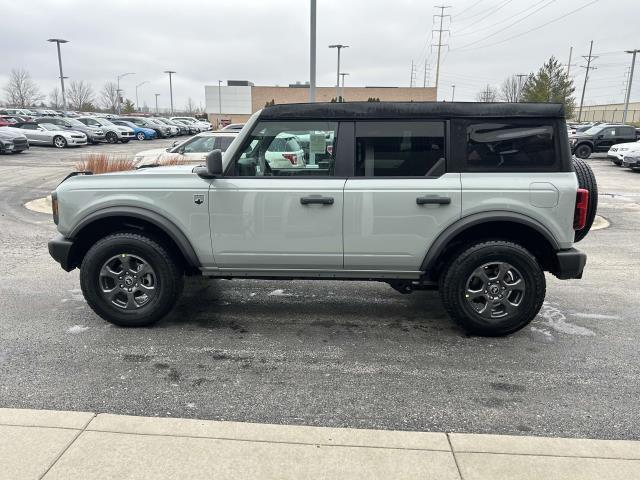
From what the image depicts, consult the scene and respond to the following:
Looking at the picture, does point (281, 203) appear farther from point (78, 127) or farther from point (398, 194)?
point (78, 127)

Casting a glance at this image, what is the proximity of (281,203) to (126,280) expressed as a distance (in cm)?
151

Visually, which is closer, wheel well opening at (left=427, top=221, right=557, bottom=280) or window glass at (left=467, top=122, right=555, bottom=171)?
window glass at (left=467, top=122, right=555, bottom=171)

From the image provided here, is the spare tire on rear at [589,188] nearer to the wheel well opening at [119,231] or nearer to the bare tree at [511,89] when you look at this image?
the wheel well opening at [119,231]

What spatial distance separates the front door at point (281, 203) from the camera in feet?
13.3

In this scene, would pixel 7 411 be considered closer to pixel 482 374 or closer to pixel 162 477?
pixel 162 477

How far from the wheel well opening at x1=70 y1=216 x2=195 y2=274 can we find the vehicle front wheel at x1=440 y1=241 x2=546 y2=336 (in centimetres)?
226

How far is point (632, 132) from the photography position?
26172 mm

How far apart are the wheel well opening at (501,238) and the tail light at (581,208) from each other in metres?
0.28

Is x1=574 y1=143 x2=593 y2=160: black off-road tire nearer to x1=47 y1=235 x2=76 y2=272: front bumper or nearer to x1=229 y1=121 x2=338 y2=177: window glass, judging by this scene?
x1=229 y1=121 x2=338 y2=177: window glass

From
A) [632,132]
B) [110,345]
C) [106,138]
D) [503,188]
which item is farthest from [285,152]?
[106,138]

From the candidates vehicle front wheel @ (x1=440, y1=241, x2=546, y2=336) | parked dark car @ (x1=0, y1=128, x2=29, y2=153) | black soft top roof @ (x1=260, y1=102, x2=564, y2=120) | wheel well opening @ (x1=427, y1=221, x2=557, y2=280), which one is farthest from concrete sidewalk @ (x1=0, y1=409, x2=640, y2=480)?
parked dark car @ (x1=0, y1=128, x2=29, y2=153)

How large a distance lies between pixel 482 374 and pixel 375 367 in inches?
30.0

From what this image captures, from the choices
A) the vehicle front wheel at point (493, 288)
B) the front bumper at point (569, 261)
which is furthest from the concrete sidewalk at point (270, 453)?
the front bumper at point (569, 261)

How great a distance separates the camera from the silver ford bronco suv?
3.96 meters
